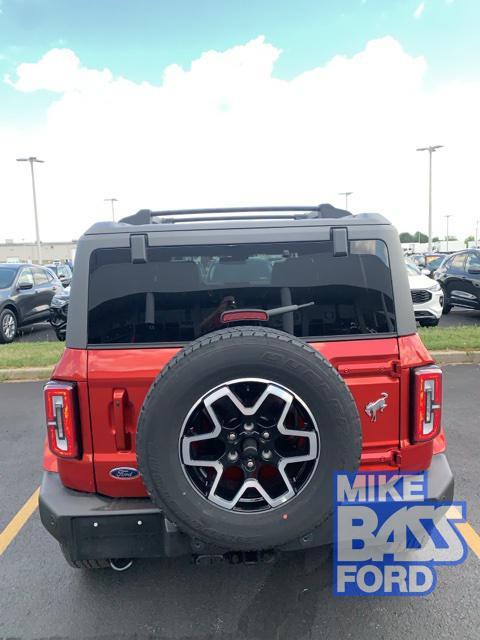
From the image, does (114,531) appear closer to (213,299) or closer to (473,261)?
(213,299)

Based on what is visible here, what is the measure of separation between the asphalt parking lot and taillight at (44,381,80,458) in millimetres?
903

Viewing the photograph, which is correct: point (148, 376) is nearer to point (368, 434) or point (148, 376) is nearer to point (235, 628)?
point (368, 434)

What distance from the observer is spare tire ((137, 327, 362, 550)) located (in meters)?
1.83

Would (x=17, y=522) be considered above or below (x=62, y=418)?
below

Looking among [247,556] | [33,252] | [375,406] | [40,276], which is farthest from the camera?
[33,252]

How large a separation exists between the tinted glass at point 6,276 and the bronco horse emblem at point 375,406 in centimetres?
980

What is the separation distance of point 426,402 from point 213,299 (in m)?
1.13

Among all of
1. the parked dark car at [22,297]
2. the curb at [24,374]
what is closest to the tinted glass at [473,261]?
the curb at [24,374]

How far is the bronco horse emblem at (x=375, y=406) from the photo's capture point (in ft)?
6.99

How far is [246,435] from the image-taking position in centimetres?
192

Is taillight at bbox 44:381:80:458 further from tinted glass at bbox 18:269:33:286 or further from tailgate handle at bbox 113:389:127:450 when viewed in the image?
tinted glass at bbox 18:269:33:286

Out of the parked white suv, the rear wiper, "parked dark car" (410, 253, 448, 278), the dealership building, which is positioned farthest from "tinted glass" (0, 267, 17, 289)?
the dealership building

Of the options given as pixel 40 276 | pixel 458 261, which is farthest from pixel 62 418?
pixel 458 261

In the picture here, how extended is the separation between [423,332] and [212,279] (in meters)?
6.68
